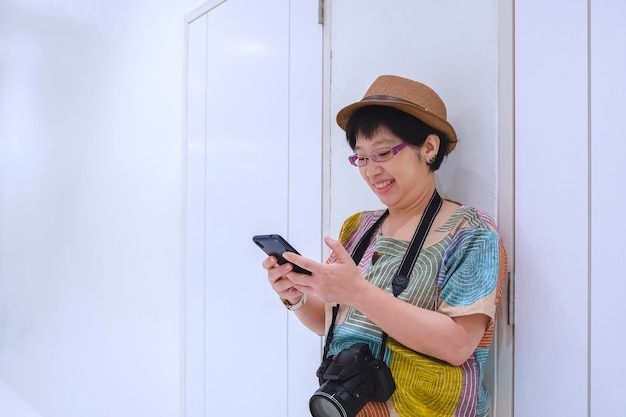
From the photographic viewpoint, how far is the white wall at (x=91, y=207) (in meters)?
2.54

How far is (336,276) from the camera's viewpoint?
1.00 metres

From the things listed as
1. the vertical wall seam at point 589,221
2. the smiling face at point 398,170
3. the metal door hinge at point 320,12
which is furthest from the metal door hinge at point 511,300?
the metal door hinge at point 320,12

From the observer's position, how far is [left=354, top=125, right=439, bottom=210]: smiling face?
114cm

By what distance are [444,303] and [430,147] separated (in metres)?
0.35

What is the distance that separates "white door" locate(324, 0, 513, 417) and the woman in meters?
0.07

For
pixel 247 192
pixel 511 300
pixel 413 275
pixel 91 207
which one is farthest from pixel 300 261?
pixel 91 207

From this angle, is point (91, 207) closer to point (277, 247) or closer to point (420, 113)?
point (277, 247)

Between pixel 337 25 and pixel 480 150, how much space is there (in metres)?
0.67

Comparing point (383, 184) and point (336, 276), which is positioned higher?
point (383, 184)

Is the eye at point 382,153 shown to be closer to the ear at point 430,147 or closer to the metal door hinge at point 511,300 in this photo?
the ear at point 430,147

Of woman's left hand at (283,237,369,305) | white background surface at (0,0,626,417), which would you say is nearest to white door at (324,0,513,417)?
white background surface at (0,0,626,417)

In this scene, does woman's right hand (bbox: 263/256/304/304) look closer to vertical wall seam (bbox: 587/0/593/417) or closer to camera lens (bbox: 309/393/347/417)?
camera lens (bbox: 309/393/347/417)

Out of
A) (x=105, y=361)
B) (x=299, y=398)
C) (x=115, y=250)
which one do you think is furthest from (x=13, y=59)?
(x=299, y=398)

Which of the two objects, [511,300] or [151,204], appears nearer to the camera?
[511,300]
